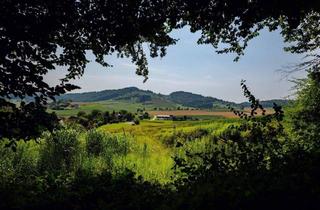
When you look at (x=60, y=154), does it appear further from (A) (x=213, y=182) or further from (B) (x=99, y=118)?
(B) (x=99, y=118)

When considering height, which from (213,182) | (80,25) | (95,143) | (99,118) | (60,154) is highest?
(80,25)

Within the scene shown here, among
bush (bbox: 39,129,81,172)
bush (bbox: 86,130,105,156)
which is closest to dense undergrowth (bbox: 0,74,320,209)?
bush (bbox: 39,129,81,172)

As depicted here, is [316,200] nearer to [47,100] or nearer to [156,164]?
[47,100]

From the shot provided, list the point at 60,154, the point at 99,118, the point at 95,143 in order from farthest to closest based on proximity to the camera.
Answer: the point at 99,118 < the point at 95,143 < the point at 60,154

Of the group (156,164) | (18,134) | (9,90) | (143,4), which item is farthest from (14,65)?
(156,164)

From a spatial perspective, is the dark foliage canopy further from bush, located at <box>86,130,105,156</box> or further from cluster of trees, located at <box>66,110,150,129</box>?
cluster of trees, located at <box>66,110,150,129</box>

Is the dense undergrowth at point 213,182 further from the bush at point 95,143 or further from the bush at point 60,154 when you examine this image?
the bush at point 95,143

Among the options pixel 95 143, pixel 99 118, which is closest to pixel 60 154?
pixel 95 143

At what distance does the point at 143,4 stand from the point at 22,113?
177 inches

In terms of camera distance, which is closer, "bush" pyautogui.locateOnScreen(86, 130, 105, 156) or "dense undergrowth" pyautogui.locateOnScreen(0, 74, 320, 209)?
"dense undergrowth" pyautogui.locateOnScreen(0, 74, 320, 209)

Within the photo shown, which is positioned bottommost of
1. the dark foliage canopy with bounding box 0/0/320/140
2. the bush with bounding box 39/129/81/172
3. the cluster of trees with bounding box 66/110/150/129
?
the bush with bounding box 39/129/81/172

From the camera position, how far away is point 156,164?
16.7m

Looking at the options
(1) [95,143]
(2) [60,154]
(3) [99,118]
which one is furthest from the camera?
(3) [99,118]

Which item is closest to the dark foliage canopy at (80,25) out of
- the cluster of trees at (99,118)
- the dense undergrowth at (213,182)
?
the dense undergrowth at (213,182)
